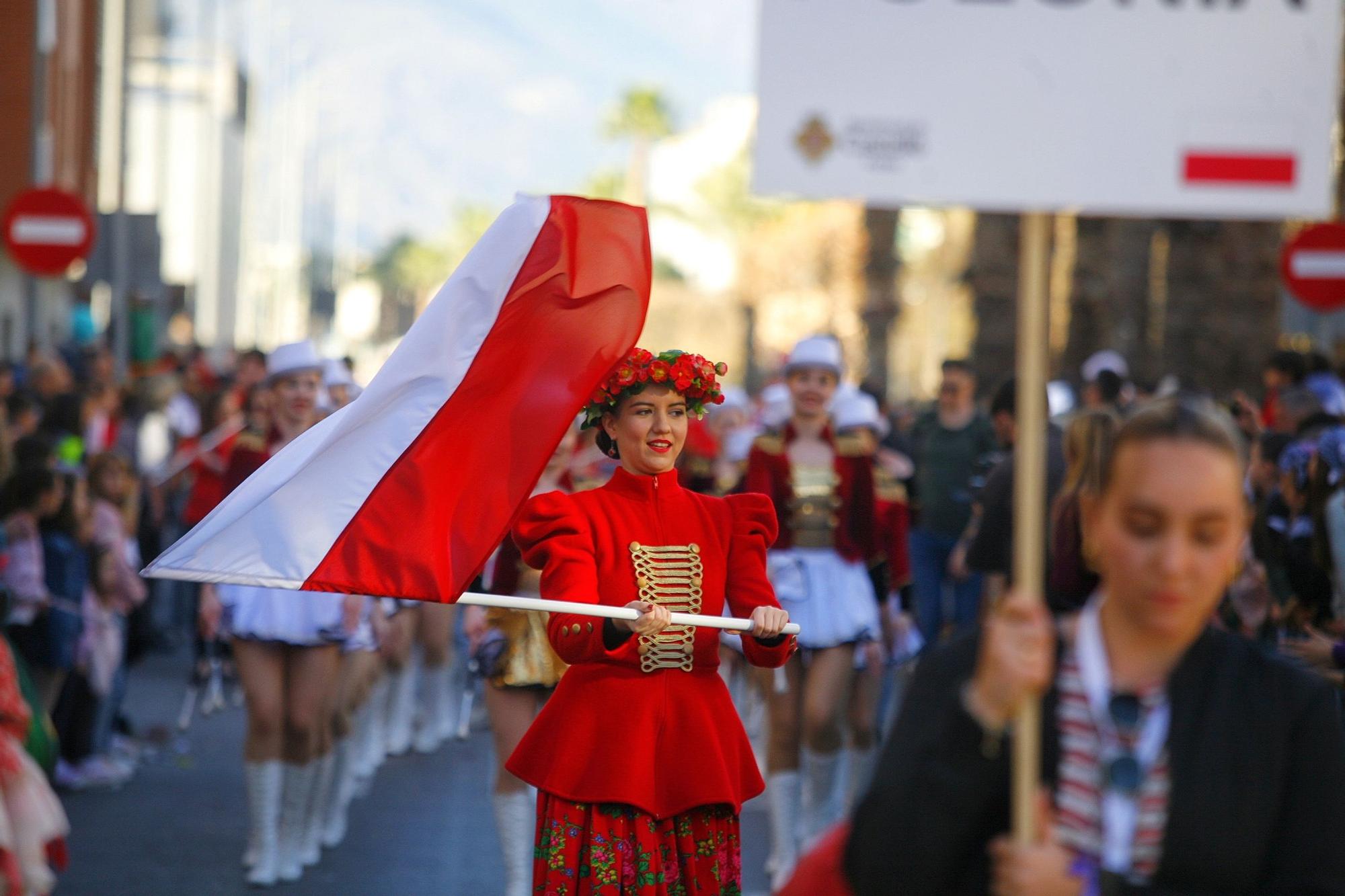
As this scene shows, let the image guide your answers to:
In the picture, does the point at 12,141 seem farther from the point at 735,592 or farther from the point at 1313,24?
the point at 1313,24

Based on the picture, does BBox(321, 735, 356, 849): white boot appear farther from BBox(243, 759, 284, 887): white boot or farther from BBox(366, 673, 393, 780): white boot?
BBox(366, 673, 393, 780): white boot

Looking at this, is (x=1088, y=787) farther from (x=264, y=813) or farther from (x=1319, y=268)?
(x=1319, y=268)

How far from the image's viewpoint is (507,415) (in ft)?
18.6

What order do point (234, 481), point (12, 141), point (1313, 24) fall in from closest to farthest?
1. point (1313, 24)
2. point (234, 481)
3. point (12, 141)

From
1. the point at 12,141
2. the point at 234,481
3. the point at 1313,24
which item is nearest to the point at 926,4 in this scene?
the point at 1313,24

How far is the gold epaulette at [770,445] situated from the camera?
9.34m

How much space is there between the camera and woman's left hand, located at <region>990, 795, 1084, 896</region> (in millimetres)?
2865

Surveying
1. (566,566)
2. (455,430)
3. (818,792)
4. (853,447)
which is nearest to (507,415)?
(455,430)

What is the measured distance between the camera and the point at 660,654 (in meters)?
5.41

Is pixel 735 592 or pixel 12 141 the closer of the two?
pixel 735 592

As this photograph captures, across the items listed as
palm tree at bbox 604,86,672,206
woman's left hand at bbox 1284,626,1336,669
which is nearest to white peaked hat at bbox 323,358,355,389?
woman's left hand at bbox 1284,626,1336,669

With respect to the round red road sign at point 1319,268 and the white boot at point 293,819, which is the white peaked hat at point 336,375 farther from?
the round red road sign at point 1319,268

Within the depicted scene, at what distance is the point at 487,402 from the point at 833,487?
3.91m

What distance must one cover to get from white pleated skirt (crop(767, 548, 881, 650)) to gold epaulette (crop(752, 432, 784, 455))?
1.57ft
